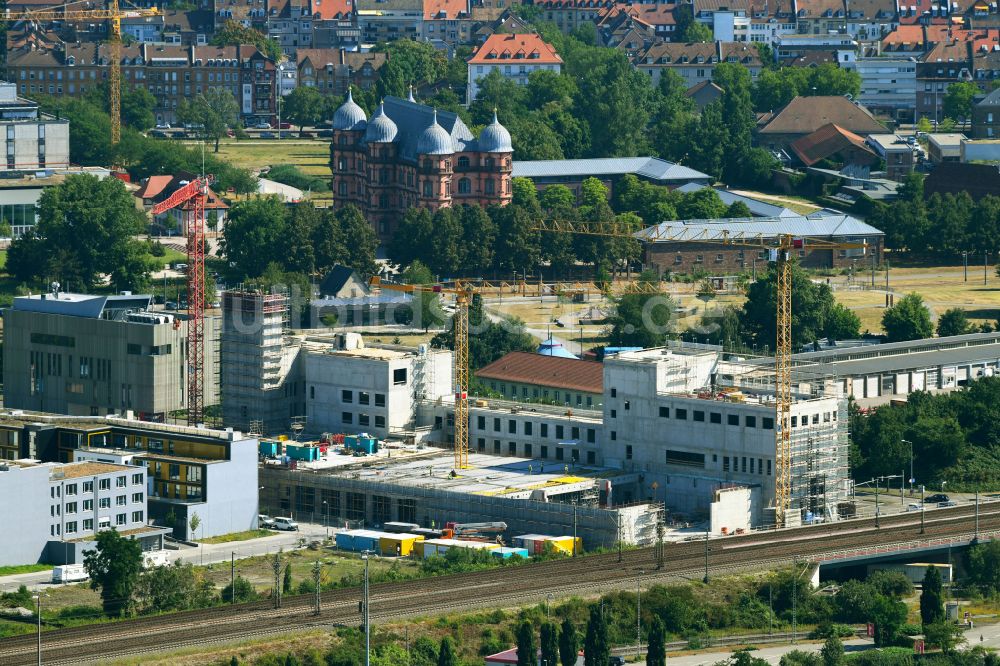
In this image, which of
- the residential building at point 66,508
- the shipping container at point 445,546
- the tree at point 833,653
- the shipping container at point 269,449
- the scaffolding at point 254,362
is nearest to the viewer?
the tree at point 833,653

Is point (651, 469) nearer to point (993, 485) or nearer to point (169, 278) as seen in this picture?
point (993, 485)

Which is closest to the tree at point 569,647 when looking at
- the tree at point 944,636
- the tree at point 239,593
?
the tree at point 944,636

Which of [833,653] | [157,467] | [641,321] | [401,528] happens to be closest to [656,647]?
[833,653]

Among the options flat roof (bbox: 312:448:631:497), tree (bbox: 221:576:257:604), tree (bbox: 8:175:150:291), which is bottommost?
tree (bbox: 221:576:257:604)

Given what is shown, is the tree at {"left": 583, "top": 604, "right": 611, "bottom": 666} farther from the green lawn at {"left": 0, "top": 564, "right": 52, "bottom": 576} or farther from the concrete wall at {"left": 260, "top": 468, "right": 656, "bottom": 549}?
the green lawn at {"left": 0, "top": 564, "right": 52, "bottom": 576}

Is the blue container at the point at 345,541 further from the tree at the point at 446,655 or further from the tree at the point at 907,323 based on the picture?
the tree at the point at 907,323

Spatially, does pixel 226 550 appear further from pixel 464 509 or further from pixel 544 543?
pixel 544 543

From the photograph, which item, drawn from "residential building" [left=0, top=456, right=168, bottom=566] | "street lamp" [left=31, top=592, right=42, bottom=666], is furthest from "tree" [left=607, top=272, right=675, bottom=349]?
"street lamp" [left=31, top=592, right=42, bottom=666]
